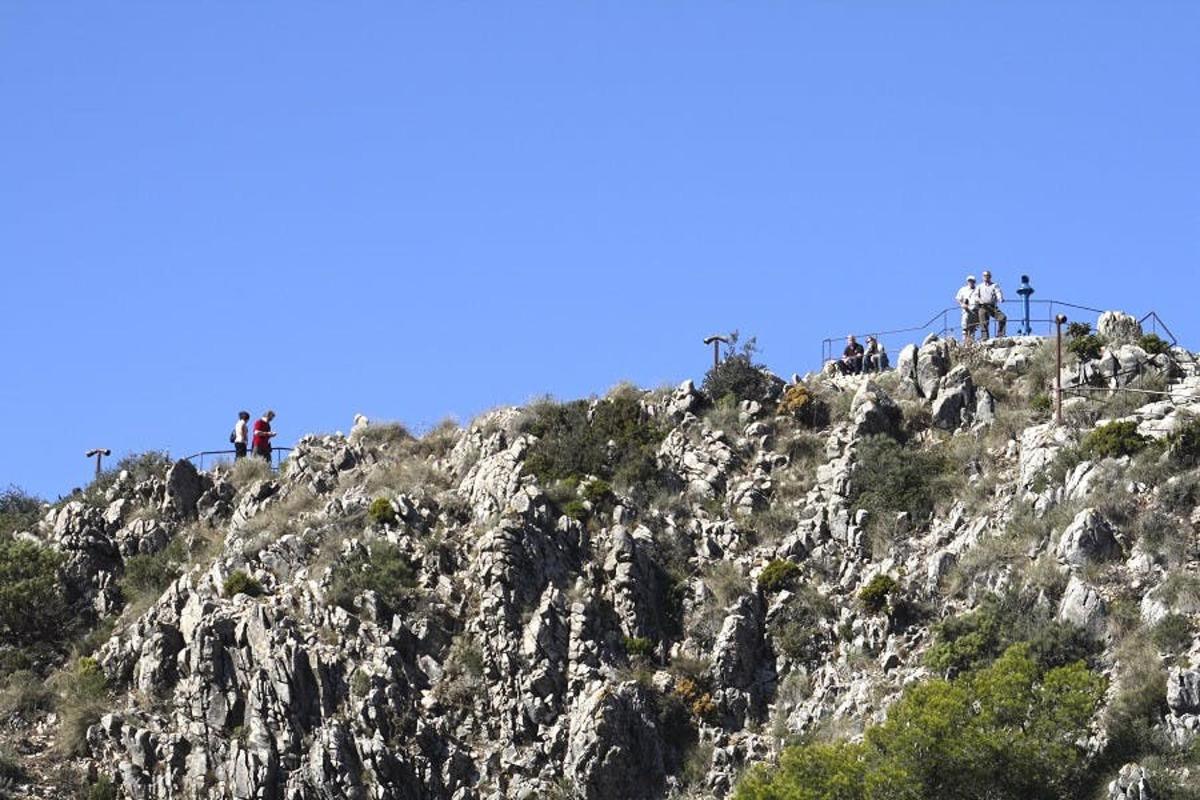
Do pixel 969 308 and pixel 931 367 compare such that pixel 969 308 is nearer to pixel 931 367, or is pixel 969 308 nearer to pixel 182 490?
pixel 931 367

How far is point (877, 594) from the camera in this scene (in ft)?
237

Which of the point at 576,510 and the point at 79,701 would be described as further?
the point at 576,510

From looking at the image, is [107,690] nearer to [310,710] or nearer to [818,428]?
[310,710]

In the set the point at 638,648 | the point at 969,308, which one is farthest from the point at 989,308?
the point at 638,648

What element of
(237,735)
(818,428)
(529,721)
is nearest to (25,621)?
(237,735)

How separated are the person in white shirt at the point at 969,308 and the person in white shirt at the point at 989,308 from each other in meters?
0.16

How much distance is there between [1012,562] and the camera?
7100 cm

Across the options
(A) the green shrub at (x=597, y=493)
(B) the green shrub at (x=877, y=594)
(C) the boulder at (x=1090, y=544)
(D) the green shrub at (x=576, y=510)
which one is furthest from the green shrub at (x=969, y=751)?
(A) the green shrub at (x=597, y=493)

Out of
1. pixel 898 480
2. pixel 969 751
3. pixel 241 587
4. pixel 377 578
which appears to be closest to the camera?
pixel 969 751

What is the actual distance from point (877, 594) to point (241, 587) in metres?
18.0

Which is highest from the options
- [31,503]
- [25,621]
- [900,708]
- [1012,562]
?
[31,503]

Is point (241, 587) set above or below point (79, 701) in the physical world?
above

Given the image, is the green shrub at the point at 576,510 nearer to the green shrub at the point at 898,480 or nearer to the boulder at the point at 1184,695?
the green shrub at the point at 898,480

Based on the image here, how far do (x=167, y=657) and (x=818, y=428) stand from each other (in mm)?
20389
